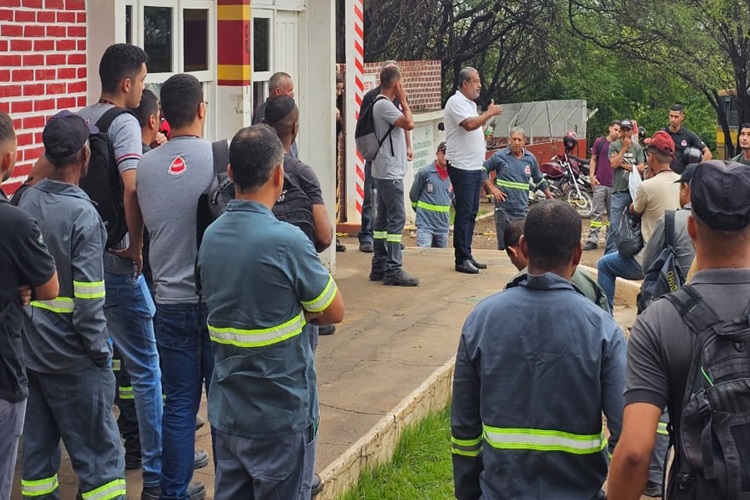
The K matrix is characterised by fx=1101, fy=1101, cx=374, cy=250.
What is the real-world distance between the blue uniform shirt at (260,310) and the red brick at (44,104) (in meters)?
2.53

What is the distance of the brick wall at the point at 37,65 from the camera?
5996mm

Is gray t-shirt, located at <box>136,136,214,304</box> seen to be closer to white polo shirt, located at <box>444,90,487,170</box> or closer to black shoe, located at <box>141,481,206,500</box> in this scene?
black shoe, located at <box>141,481,206,500</box>

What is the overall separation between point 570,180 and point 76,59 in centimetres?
1802

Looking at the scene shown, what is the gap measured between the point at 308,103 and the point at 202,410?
440 centimetres

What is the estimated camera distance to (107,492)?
15.5ft

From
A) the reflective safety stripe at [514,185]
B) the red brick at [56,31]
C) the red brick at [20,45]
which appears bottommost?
the reflective safety stripe at [514,185]

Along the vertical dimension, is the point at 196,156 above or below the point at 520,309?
above

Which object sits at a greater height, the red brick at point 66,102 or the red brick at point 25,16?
the red brick at point 25,16

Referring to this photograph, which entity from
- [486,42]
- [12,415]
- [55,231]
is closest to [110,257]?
[55,231]

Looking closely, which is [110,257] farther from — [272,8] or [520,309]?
[272,8]

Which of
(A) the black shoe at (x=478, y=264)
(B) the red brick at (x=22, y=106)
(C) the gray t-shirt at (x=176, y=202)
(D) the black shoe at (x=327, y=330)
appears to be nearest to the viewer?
(C) the gray t-shirt at (x=176, y=202)

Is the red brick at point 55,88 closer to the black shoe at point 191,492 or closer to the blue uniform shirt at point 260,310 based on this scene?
the black shoe at point 191,492

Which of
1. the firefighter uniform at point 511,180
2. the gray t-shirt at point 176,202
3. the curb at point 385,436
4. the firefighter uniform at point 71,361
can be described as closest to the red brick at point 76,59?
the gray t-shirt at point 176,202

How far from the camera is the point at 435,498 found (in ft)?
19.4
